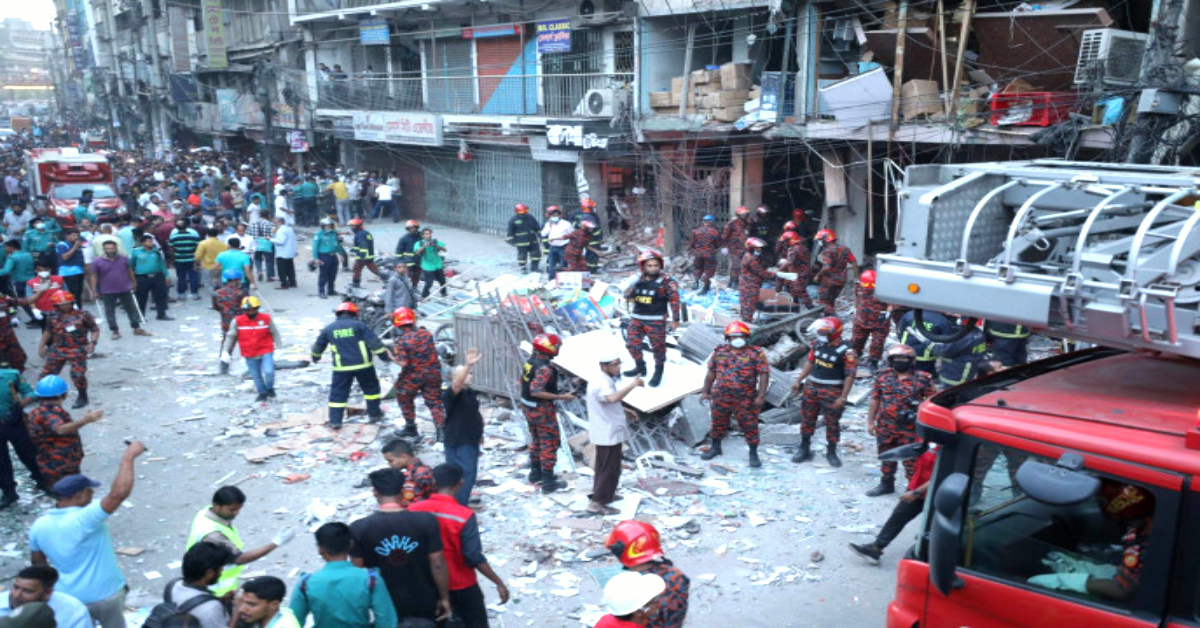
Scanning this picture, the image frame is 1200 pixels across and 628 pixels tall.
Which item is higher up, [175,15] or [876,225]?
[175,15]

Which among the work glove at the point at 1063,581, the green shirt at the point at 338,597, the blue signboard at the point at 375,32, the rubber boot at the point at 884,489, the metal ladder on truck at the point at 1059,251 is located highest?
the blue signboard at the point at 375,32

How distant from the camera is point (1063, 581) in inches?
139

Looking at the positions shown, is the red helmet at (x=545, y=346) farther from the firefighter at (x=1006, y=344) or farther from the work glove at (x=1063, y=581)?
the work glove at (x=1063, y=581)

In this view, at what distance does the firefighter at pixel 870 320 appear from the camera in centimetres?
1127

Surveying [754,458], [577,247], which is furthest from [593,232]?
[754,458]

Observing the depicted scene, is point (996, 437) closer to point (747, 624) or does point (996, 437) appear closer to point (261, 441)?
point (747, 624)

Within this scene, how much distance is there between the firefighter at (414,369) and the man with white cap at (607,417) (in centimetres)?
221

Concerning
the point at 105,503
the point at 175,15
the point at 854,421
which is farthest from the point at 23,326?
the point at 175,15

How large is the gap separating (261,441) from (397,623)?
6042mm

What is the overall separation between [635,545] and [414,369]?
5698 mm

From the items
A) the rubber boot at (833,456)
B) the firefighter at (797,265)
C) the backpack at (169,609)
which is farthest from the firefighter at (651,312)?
the backpack at (169,609)

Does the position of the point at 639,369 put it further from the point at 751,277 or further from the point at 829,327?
the point at 751,277

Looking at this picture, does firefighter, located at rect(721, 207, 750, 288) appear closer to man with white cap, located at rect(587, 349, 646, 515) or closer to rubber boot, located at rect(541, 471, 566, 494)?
rubber boot, located at rect(541, 471, 566, 494)

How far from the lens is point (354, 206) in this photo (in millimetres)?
27156
